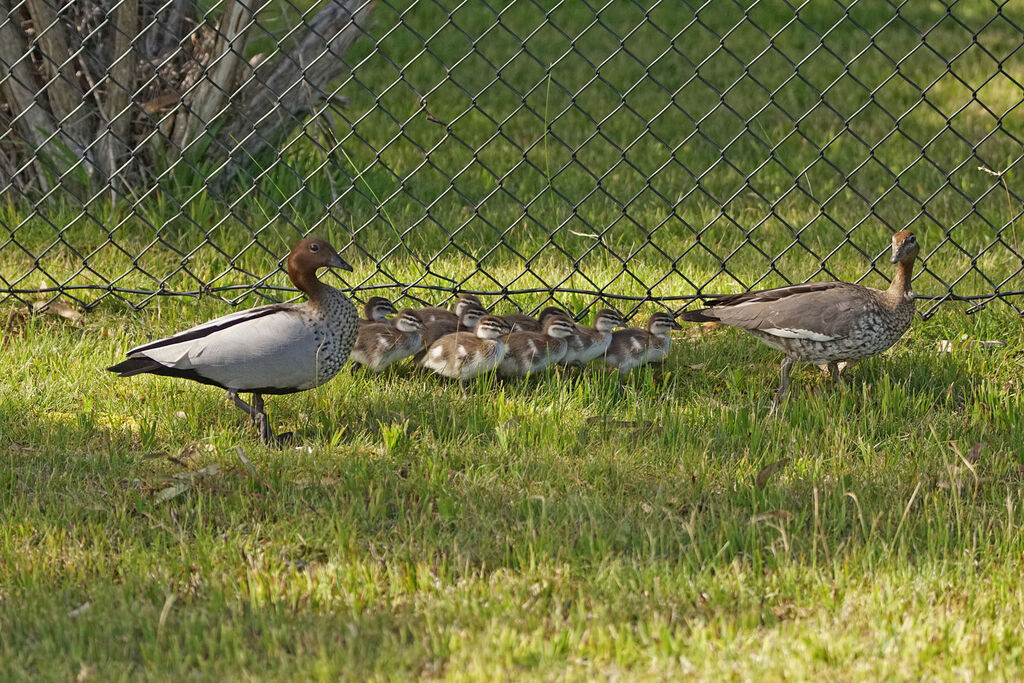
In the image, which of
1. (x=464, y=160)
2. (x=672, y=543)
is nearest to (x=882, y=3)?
(x=464, y=160)

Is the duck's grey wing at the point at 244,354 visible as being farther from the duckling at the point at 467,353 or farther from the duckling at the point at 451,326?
the duckling at the point at 451,326

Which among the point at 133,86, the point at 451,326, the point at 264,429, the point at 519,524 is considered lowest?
the point at 519,524

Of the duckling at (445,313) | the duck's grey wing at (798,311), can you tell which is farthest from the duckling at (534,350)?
the duck's grey wing at (798,311)

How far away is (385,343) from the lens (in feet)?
15.6

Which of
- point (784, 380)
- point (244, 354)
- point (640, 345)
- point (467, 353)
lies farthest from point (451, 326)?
point (784, 380)

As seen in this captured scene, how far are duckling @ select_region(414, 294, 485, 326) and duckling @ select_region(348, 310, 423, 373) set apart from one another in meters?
0.20

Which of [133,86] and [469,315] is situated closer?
[469,315]

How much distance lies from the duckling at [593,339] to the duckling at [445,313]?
501 mm

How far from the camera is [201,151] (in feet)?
20.6

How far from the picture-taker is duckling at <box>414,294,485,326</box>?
16.7 ft

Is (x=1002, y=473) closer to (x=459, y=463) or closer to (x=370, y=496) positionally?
(x=459, y=463)

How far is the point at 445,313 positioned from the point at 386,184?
190cm

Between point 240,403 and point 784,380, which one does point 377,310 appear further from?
point 784,380

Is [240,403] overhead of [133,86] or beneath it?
beneath
